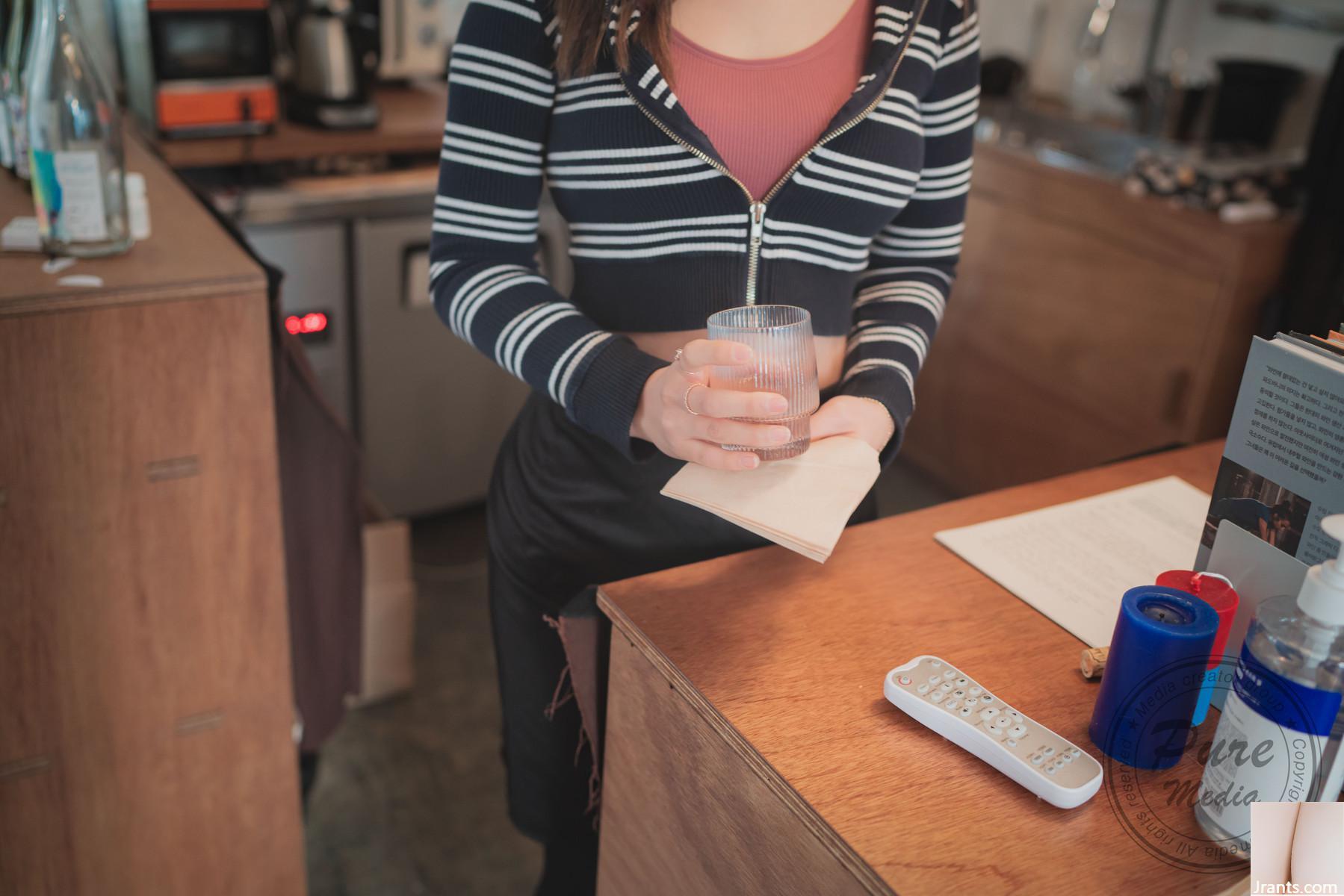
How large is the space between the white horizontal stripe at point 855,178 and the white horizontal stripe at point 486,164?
259mm

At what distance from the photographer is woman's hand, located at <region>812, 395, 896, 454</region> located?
97cm

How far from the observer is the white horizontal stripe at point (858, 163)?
3.50 ft

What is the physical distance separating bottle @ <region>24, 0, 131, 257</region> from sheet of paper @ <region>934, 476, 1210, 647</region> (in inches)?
40.4

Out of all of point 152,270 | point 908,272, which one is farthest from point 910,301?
point 152,270

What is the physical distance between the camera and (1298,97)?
2734 mm

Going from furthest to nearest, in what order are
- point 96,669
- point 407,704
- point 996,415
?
1. point 996,415
2. point 407,704
3. point 96,669

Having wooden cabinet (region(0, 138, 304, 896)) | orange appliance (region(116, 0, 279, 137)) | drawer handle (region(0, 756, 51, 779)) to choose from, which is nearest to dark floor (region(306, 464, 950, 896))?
wooden cabinet (region(0, 138, 304, 896))

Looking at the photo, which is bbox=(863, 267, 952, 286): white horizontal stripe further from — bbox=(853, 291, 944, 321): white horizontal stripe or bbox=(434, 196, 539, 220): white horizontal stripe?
bbox=(434, 196, 539, 220): white horizontal stripe

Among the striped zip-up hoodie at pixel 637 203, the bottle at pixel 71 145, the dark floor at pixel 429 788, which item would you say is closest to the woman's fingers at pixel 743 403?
the striped zip-up hoodie at pixel 637 203

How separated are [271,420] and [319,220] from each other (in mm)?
1064

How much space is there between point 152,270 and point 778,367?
2.75 feet

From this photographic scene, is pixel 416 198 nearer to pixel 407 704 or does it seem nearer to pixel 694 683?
pixel 407 704

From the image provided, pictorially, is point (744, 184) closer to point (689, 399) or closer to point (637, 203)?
point (637, 203)

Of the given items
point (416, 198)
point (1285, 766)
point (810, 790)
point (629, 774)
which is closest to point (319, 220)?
point (416, 198)
